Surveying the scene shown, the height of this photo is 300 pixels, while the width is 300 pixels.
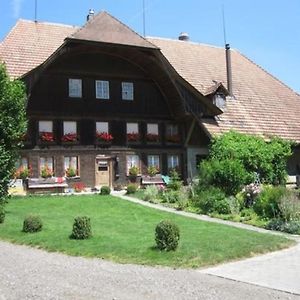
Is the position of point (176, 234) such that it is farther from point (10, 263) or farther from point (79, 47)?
point (79, 47)

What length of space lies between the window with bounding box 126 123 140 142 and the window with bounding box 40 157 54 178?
200 inches

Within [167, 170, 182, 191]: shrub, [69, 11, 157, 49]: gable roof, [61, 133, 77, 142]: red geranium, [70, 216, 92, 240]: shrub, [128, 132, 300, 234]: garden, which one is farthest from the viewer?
[61, 133, 77, 142]: red geranium

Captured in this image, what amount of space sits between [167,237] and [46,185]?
18.9 meters

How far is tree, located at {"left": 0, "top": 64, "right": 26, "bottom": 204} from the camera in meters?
19.5

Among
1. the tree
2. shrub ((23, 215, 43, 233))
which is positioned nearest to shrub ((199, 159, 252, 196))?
the tree

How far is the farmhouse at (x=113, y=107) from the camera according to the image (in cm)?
2998

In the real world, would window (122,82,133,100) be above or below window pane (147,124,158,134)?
above

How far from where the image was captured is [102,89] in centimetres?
3195

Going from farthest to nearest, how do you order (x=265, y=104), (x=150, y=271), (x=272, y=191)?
(x=265, y=104), (x=272, y=191), (x=150, y=271)

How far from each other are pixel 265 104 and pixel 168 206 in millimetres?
16181

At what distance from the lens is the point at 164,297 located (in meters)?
8.30

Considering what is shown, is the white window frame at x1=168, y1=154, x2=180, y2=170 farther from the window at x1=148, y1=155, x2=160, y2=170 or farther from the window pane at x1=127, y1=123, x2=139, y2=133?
the window pane at x1=127, y1=123, x2=139, y2=133

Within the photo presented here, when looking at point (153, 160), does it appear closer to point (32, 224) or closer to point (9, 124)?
point (9, 124)

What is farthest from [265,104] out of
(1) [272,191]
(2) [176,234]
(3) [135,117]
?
(2) [176,234]
